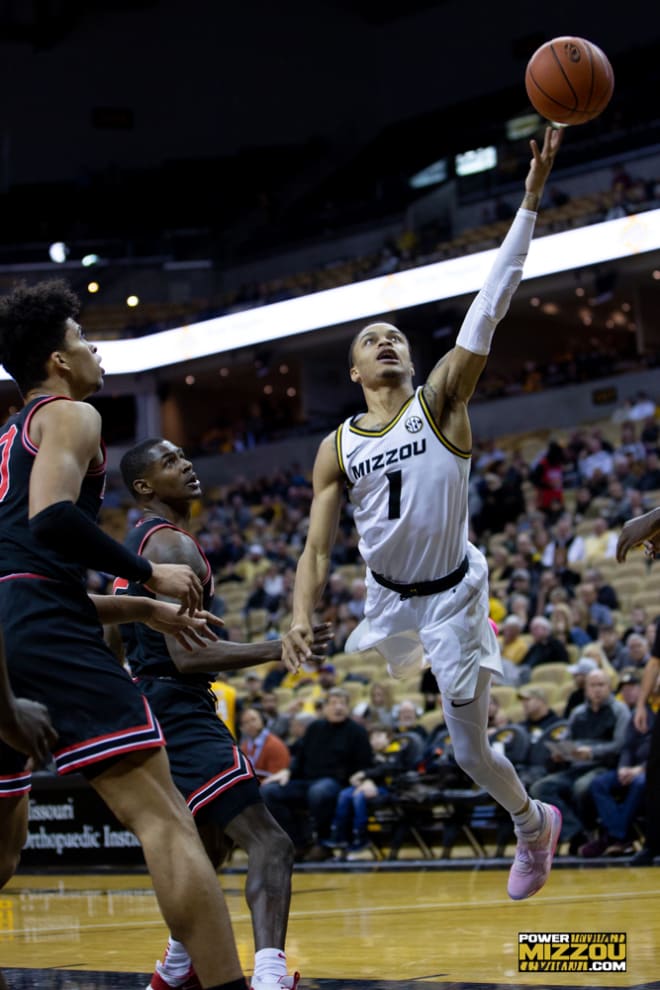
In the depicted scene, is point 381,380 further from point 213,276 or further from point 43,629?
point 213,276

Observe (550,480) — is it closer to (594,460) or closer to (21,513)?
(594,460)

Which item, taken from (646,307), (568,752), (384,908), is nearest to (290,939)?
(384,908)

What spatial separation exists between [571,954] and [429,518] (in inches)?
67.5

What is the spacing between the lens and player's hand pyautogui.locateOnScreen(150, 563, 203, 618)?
3893 millimetres

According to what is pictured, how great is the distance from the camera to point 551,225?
2262 cm

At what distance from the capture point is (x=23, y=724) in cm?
333

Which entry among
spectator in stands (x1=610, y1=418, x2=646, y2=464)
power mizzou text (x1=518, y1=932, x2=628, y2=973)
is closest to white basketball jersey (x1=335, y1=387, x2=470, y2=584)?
power mizzou text (x1=518, y1=932, x2=628, y2=973)

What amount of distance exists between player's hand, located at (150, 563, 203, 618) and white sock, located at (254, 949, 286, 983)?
1154 mm

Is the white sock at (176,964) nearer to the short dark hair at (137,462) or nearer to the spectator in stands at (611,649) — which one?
the short dark hair at (137,462)

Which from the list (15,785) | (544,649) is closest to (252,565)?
(544,649)

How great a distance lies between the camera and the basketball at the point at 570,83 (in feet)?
18.3

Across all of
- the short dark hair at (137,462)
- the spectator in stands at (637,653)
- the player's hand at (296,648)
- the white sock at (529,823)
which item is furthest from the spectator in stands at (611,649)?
the player's hand at (296,648)

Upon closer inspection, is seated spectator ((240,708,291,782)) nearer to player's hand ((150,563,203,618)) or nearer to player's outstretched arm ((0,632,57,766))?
player's hand ((150,563,203,618))

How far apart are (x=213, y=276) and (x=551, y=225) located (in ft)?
33.8
